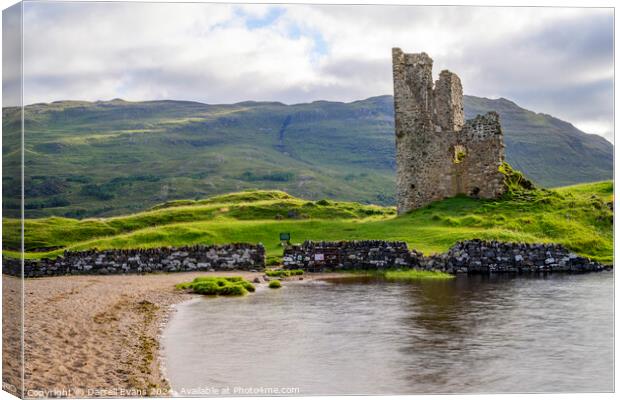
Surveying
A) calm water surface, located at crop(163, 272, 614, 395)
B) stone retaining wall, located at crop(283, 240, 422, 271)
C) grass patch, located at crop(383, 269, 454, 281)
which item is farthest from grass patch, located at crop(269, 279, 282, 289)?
stone retaining wall, located at crop(283, 240, 422, 271)

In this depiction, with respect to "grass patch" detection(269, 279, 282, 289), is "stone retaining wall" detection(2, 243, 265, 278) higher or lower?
higher

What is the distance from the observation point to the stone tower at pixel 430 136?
39.5 m

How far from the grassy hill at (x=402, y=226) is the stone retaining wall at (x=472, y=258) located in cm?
125

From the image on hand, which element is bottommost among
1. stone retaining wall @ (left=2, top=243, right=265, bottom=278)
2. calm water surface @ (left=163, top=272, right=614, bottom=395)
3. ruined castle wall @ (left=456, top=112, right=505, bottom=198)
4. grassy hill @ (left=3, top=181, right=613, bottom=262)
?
calm water surface @ (left=163, top=272, right=614, bottom=395)

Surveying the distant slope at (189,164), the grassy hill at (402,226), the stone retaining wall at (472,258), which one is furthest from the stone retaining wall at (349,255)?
the distant slope at (189,164)

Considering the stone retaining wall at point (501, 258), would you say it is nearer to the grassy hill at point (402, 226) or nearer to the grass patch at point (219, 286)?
A: the grassy hill at point (402, 226)

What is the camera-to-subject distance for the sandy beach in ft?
39.3

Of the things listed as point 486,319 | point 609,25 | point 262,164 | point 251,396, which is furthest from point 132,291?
point 262,164

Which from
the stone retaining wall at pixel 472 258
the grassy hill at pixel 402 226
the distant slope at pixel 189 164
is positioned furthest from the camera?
the distant slope at pixel 189 164

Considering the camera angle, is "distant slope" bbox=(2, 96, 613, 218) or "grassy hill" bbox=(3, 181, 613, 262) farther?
"distant slope" bbox=(2, 96, 613, 218)

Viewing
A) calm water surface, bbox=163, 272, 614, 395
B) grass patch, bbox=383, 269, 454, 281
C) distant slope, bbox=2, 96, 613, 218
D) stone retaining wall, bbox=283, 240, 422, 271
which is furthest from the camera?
distant slope, bbox=2, 96, 613, 218

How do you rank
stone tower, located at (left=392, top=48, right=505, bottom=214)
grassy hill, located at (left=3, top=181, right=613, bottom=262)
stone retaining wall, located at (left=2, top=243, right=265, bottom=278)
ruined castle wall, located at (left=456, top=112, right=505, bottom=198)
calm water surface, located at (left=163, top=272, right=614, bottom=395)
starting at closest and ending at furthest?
1. calm water surface, located at (left=163, top=272, right=614, bottom=395)
2. stone retaining wall, located at (left=2, top=243, right=265, bottom=278)
3. grassy hill, located at (left=3, top=181, right=613, bottom=262)
4. ruined castle wall, located at (left=456, top=112, right=505, bottom=198)
5. stone tower, located at (left=392, top=48, right=505, bottom=214)

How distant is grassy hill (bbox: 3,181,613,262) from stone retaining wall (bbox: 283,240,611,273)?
1.25m

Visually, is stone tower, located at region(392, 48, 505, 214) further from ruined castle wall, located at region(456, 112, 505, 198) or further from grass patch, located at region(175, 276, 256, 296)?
grass patch, located at region(175, 276, 256, 296)
